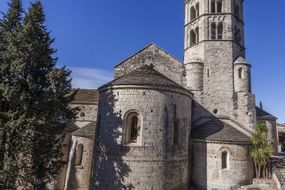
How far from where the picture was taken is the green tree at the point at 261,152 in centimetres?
1656

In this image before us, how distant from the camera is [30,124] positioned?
11742mm

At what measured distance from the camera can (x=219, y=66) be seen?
21.9 meters

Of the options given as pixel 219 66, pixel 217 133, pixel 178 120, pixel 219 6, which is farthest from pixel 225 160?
pixel 219 6

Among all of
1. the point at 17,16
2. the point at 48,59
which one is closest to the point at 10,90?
the point at 48,59

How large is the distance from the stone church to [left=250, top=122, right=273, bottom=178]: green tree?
19.2 inches

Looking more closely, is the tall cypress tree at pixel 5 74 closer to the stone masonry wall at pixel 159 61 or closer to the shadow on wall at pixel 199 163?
the stone masonry wall at pixel 159 61

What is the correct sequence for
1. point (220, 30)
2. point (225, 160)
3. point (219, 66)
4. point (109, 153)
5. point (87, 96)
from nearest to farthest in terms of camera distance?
point (109, 153), point (225, 160), point (219, 66), point (220, 30), point (87, 96)

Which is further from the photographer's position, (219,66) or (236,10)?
(236,10)

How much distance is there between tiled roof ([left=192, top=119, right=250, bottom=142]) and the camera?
680 inches

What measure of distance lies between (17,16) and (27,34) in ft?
6.19

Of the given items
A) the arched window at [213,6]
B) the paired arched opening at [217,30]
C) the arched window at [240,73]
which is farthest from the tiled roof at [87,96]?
the arched window at [213,6]

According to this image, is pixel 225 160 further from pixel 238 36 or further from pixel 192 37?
pixel 238 36

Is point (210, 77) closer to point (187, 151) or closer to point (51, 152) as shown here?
point (187, 151)

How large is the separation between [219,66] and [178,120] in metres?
8.48
